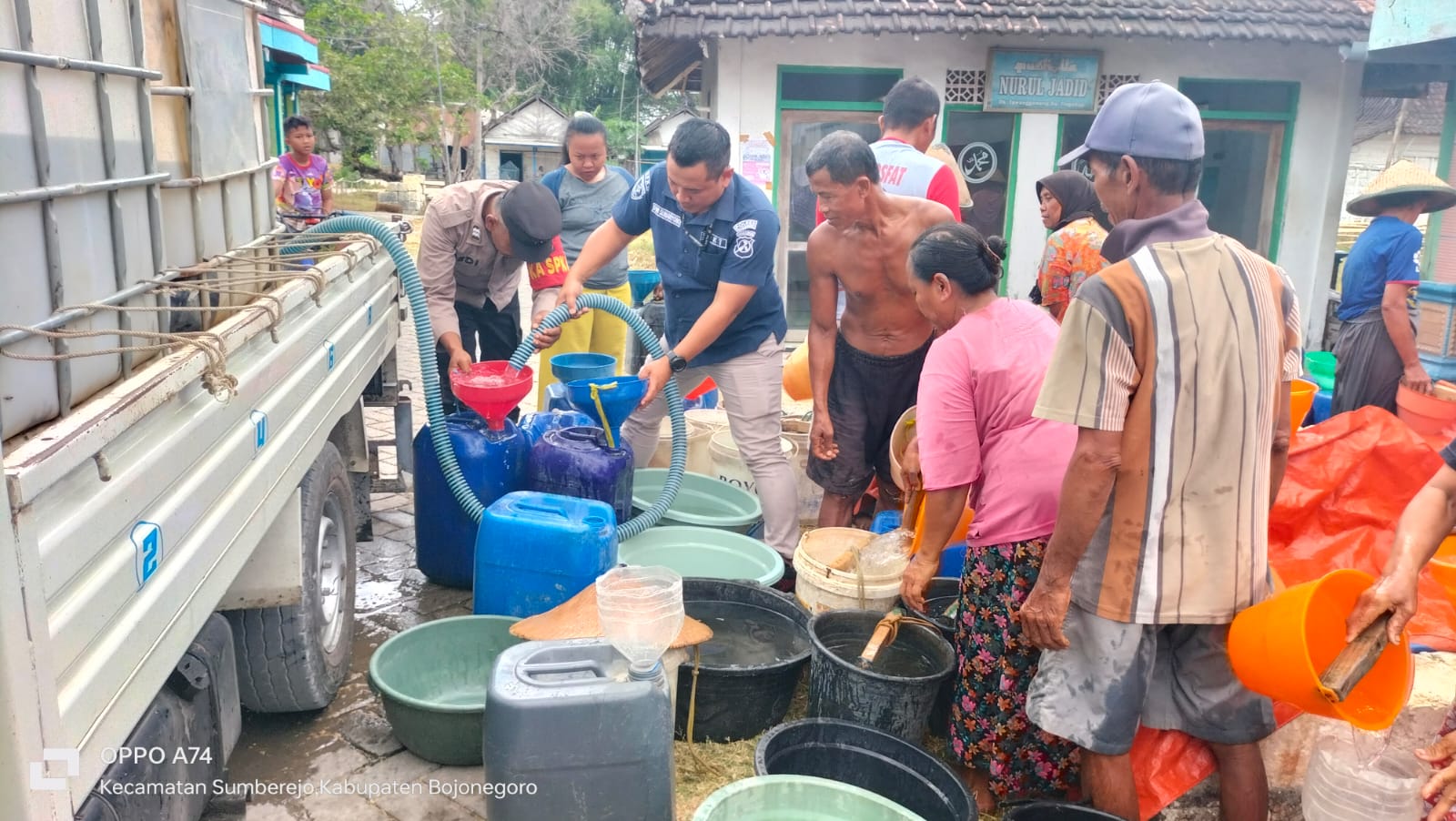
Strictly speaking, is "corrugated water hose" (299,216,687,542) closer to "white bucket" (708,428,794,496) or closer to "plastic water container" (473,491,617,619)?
"plastic water container" (473,491,617,619)

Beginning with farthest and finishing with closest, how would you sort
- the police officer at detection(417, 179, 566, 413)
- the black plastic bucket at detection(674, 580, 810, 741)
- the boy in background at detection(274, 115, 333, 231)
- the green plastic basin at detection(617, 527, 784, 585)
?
1. the boy in background at detection(274, 115, 333, 231)
2. the police officer at detection(417, 179, 566, 413)
3. the green plastic basin at detection(617, 527, 784, 585)
4. the black plastic bucket at detection(674, 580, 810, 741)

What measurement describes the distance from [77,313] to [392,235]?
7.52 feet

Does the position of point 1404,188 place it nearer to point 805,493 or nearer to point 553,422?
point 805,493

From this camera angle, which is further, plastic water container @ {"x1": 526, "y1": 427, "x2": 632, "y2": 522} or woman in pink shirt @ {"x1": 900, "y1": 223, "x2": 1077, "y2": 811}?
plastic water container @ {"x1": 526, "y1": 427, "x2": 632, "y2": 522}

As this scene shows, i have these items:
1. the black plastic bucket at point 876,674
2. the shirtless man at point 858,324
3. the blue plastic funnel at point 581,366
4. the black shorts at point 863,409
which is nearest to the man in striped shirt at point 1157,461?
the black plastic bucket at point 876,674

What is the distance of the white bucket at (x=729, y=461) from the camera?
5.06m

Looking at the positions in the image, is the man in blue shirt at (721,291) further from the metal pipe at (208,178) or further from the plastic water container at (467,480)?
the metal pipe at (208,178)

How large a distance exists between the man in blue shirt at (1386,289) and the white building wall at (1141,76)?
12.9ft

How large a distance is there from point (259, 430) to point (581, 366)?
271 centimetres

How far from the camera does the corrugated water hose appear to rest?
156 inches

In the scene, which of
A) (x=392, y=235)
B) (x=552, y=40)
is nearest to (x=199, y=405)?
(x=392, y=235)

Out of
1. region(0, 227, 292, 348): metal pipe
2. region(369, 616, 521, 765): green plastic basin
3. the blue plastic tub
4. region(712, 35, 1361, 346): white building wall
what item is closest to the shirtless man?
region(369, 616, 521, 765): green plastic basin

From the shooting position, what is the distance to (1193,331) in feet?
7.29

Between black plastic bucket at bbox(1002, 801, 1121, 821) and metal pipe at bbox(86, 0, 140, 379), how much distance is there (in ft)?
7.98
